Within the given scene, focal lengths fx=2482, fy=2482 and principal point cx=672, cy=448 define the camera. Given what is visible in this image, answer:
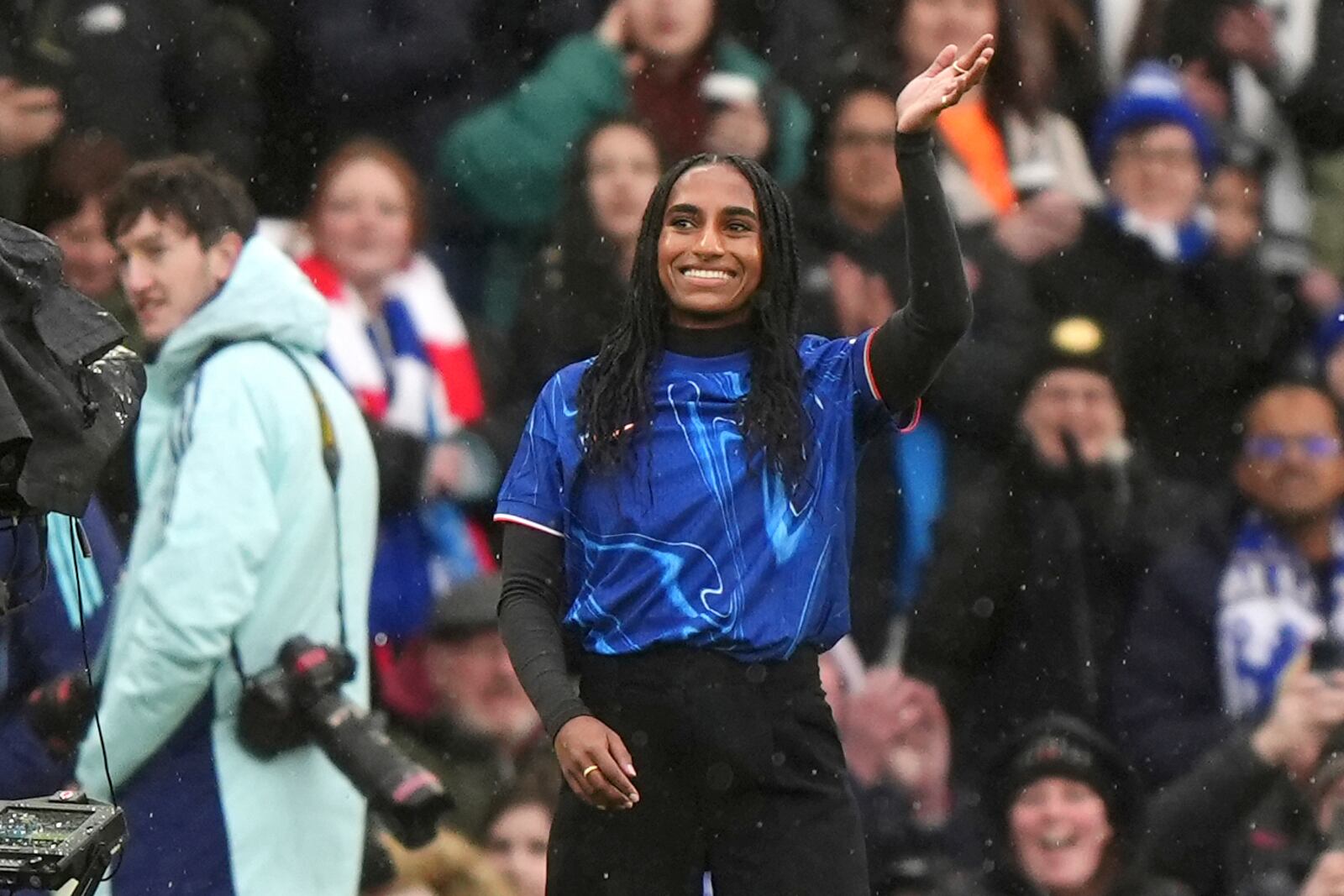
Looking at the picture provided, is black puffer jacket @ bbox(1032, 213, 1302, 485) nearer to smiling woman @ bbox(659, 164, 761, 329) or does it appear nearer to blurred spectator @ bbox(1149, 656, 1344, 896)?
blurred spectator @ bbox(1149, 656, 1344, 896)

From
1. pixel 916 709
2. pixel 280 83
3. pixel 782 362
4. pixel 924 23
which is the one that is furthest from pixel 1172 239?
pixel 782 362

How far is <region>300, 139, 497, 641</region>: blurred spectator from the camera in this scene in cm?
588

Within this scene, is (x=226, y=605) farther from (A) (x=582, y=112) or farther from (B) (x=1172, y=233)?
(B) (x=1172, y=233)

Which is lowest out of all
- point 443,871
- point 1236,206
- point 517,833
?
point 443,871

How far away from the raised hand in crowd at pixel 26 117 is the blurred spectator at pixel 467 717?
1437 millimetres

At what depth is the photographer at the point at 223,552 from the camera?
564cm

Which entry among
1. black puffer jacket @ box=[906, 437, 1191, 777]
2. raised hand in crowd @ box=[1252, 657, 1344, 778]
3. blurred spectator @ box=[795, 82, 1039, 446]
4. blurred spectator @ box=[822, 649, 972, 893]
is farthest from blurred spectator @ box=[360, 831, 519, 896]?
raised hand in crowd @ box=[1252, 657, 1344, 778]

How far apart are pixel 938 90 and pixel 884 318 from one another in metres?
2.57

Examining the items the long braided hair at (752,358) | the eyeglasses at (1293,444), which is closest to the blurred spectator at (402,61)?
the eyeglasses at (1293,444)

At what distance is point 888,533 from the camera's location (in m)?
6.00

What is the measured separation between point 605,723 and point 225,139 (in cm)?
280

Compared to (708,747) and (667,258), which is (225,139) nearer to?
(667,258)

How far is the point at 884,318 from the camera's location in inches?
236

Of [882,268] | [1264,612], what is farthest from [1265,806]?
[882,268]
